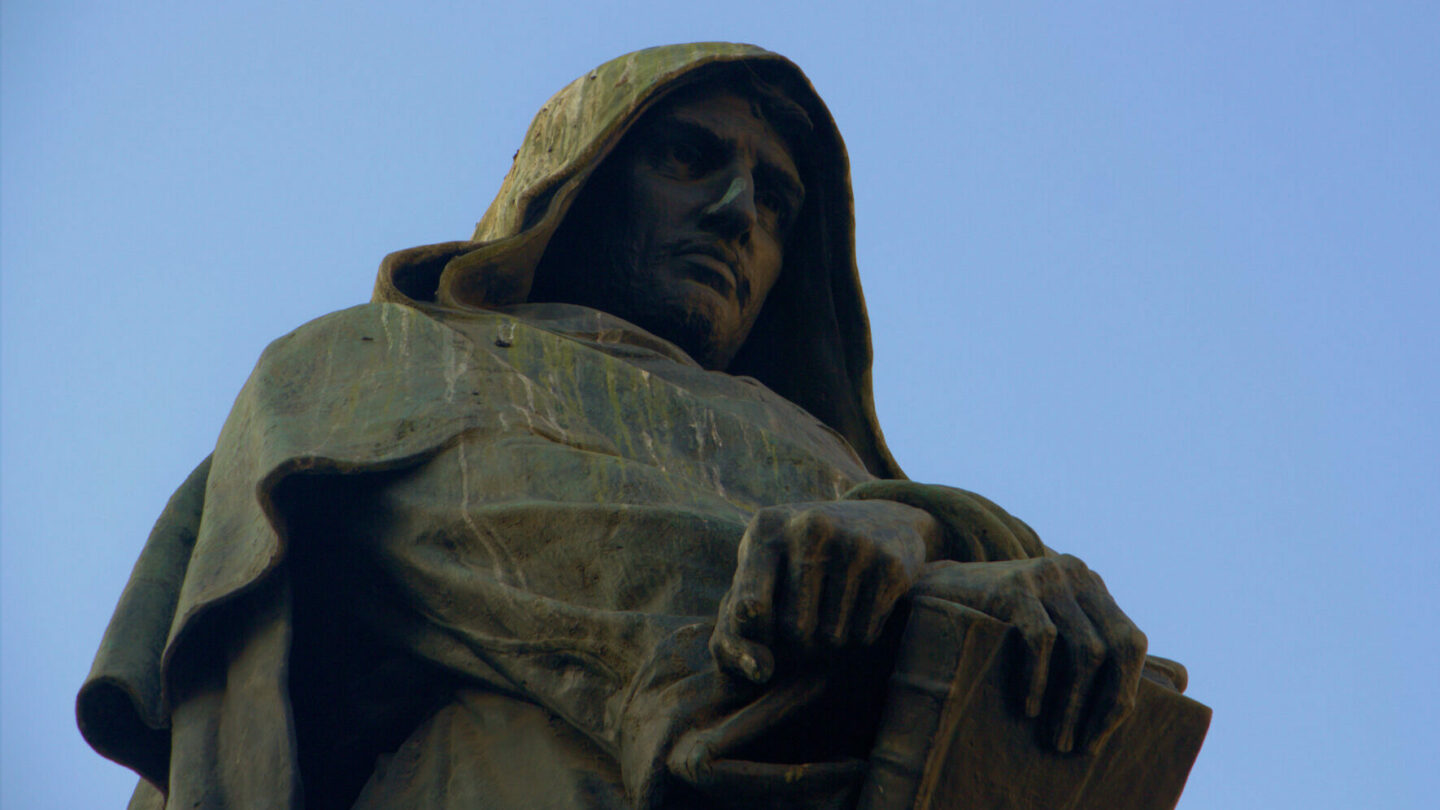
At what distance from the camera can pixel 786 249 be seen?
847 centimetres

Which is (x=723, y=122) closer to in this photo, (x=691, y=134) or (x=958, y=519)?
(x=691, y=134)

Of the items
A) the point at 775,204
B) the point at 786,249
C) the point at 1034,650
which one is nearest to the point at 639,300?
the point at 775,204

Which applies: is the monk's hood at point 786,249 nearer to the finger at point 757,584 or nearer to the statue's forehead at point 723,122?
the statue's forehead at point 723,122

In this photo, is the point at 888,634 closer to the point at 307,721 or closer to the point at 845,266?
the point at 307,721

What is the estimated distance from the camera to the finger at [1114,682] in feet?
15.0

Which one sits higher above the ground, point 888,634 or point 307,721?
point 888,634

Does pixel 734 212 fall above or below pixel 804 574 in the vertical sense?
above

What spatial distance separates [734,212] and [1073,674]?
134 inches

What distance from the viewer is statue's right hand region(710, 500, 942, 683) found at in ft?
14.3

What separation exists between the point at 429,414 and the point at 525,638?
3.05ft

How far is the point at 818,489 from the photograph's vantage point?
6.26 m

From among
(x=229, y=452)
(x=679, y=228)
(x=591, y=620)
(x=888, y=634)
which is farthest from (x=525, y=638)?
(x=679, y=228)

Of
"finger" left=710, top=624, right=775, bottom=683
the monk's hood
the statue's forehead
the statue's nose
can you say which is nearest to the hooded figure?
"finger" left=710, top=624, right=775, bottom=683

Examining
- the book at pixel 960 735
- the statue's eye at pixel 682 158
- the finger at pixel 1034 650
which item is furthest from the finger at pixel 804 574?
the statue's eye at pixel 682 158
